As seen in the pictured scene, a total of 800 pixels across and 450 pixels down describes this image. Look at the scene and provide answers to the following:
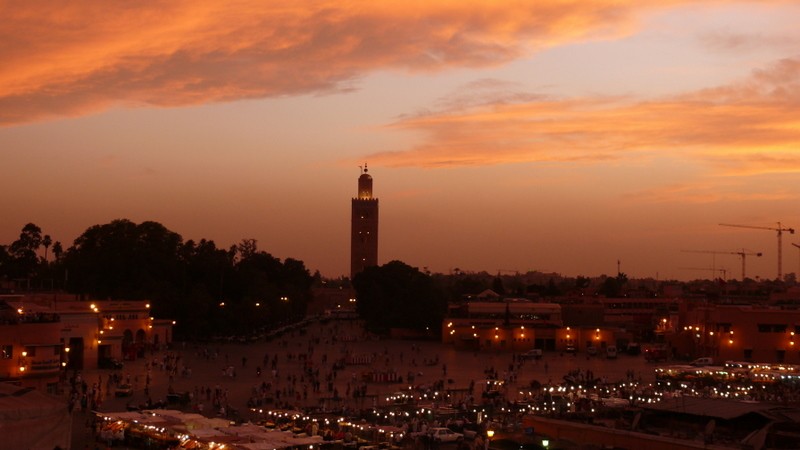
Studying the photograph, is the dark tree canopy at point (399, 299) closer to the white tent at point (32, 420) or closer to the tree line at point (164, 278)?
the tree line at point (164, 278)

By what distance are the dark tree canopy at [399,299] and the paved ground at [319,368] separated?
10.1 ft

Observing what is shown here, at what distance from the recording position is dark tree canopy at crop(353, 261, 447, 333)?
59188 millimetres

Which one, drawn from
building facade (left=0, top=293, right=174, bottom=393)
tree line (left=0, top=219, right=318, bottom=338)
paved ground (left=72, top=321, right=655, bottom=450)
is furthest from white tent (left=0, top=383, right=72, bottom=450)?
tree line (left=0, top=219, right=318, bottom=338)

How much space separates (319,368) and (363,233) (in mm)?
77201

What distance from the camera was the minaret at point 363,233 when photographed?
11575cm

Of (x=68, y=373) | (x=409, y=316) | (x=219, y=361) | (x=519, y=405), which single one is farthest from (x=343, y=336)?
(x=519, y=405)

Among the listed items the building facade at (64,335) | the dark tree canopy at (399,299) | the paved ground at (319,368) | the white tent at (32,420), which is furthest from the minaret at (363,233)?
the white tent at (32,420)

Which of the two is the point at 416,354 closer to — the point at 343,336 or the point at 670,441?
the point at 343,336

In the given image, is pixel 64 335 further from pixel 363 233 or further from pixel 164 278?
pixel 363 233

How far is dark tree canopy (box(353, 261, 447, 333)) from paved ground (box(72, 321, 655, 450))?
10.1 ft

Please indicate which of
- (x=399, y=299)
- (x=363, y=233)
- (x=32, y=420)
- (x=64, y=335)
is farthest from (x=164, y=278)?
(x=363, y=233)

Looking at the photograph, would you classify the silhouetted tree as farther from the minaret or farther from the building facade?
the minaret

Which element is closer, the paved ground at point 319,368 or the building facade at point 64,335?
the building facade at point 64,335

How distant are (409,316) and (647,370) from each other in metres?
21.5
